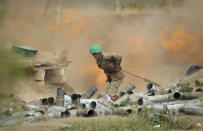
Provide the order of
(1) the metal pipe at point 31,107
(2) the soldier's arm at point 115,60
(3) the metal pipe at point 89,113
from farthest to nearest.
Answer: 1. (2) the soldier's arm at point 115,60
2. (1) the metal pipe at point 31,107
3. (3) the metal pipe at point 89,113

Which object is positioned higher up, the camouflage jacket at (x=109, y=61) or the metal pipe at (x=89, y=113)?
the camouflage jacket at (x=109, y=61)

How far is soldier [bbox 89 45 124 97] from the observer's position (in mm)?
11625

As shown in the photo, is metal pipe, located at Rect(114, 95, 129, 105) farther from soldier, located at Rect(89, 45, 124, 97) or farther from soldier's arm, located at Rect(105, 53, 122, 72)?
soldier's arm, located at Rect(105, 53, 122, 72)

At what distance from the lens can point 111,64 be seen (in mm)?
11711

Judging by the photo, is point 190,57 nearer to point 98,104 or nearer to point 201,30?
point 201,30

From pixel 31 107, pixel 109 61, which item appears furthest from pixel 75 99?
pixel 109 61

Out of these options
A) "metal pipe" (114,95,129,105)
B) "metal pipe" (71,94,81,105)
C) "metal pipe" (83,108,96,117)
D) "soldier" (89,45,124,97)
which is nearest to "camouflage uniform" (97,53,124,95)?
"soldier" (89,45,124,97)

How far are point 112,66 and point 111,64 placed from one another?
8cm

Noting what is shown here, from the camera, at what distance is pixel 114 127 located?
5.86 meters

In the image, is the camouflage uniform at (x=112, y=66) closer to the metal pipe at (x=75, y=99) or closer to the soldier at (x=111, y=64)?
the soldier at (x=111, y=64)

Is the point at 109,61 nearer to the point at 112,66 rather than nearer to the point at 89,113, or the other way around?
the point at 112,66

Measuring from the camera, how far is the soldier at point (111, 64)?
11625 millimetres

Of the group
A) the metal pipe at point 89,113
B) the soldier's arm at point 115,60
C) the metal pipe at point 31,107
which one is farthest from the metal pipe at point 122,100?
the soldier's arm at point 115,60

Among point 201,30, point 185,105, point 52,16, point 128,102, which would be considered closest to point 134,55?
point 201,30
